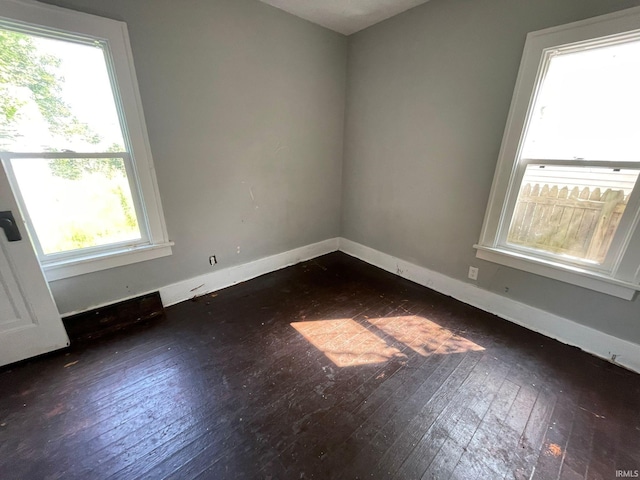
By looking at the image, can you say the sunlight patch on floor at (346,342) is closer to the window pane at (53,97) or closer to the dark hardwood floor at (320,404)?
the dark hardwood floor at (320,404)

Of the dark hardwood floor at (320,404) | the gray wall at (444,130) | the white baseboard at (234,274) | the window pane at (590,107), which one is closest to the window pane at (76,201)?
the white baseboard at (234,274)

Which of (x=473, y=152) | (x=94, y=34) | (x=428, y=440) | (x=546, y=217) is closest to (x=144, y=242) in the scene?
(x=94, y=34)

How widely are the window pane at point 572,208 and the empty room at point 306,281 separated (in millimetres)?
12

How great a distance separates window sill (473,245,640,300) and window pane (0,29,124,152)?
3.15m

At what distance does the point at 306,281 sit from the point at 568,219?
7.49 feet

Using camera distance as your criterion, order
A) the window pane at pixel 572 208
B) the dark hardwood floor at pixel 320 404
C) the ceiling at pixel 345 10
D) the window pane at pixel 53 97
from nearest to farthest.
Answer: the dark hardwood floor at pixel 320 404 → the window pane at pixel 53 97 → the window pane at pixel 572 208 → the ceiling at pixel 345 10

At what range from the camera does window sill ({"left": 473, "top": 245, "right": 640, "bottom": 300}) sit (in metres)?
1.69

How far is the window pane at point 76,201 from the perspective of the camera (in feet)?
5.57

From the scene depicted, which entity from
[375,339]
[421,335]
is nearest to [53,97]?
[375,339]

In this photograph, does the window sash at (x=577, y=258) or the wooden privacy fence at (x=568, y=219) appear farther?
the wooden privacy fence at (x=568, y=219)

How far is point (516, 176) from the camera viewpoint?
199 cm

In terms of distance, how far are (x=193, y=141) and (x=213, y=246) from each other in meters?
0.98

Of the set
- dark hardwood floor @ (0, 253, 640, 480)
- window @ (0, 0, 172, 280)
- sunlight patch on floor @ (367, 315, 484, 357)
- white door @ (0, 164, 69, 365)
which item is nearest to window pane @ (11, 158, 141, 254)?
window @ (0, 0, 172, 280)

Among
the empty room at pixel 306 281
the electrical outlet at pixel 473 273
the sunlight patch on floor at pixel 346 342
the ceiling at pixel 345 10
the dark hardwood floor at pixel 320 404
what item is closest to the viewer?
the dark hardwood floor at pixel 320 404
